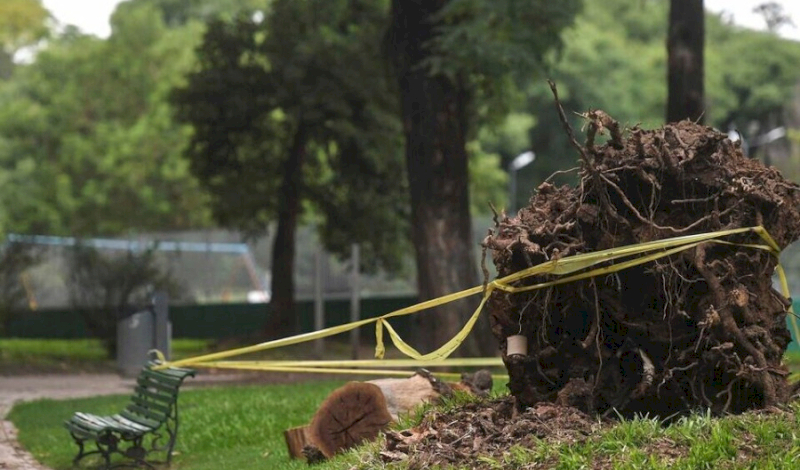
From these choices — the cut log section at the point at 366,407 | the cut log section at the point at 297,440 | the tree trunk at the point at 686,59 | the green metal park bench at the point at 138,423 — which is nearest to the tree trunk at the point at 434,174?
the tree trunk at the point at 686,59

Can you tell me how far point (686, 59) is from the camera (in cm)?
1855

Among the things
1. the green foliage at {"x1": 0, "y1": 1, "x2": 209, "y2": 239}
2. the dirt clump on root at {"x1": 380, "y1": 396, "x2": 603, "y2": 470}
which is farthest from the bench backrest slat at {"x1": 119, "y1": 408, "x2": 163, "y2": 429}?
the green foliage at {"x1": 0, "y1": 1, "x2": 209, "y2": 239}

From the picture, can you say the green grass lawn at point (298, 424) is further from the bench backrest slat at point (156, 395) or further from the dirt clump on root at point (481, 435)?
the bench backrest slat at point (156, 395)

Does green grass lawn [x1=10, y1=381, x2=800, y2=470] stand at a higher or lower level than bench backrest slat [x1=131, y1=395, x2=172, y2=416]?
lower

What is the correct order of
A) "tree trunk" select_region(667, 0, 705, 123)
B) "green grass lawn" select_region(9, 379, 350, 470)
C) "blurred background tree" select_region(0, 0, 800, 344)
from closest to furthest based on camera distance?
"green grass lawn" select_region(9, 379, 350, 470)
"tree trunk" select_region(667, 0, 705, 123)
"blurred background tree" select_region(0, 0, 800, 344)

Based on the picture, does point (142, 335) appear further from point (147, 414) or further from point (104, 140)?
point (104, 140)

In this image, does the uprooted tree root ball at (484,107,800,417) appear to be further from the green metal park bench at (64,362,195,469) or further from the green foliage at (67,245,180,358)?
the green foliage at (67,245,180,358)

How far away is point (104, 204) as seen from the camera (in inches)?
2130

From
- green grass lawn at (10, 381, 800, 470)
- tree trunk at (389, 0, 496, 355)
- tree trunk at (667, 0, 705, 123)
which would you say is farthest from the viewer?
tree trunk at (389, 0, 496, 355)

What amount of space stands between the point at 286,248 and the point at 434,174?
34.9 ft

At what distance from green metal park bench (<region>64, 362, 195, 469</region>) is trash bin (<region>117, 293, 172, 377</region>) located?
6303 millimetres

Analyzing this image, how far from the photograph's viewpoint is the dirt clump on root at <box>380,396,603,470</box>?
802cm

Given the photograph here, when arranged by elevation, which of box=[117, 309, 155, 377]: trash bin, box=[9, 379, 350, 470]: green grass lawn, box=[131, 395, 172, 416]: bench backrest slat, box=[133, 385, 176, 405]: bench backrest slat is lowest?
box=[9, 379, 350, 470]: green grass lawn

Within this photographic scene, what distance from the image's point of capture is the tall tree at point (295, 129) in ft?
91.6
